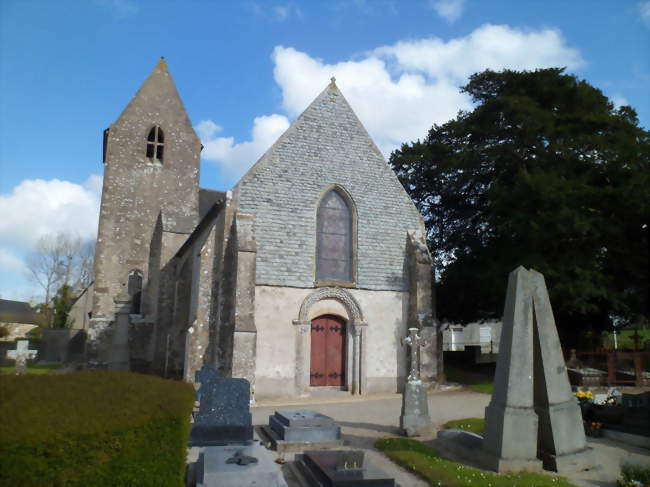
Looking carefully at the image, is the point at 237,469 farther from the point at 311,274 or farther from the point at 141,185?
the point at 141,185

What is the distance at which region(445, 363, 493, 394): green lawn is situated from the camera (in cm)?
1770

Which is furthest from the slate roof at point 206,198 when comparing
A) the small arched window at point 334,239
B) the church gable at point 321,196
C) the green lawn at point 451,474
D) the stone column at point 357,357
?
the green lawn at point 451,474

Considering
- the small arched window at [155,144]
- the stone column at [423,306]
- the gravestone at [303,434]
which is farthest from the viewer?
the small arched window at [155,144]

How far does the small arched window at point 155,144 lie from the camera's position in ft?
83.6

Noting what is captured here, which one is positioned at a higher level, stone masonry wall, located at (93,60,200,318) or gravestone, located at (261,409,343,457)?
stone masonry wall, located at (93,60,200,318)

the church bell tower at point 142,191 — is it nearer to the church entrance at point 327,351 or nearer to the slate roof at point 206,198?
the slate roof at point 206,198

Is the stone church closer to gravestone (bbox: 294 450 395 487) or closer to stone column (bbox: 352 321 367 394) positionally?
stone column (bbox: 352 321 367 394)

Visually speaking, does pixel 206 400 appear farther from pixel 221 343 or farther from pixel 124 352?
pixel 124 352

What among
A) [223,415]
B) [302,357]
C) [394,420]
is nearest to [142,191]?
[302,357]

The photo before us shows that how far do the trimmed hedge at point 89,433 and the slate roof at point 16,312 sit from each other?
1851 inches

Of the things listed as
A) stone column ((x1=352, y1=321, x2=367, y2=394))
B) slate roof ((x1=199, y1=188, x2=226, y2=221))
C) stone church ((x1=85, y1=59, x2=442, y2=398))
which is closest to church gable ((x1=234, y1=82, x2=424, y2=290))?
stone church ((x1=85, y1=59, x2=442, y2=398))

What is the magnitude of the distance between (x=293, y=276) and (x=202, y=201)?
14980 mm

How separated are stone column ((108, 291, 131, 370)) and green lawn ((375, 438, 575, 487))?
1755 centimetres

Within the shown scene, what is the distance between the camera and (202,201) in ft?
95.9
